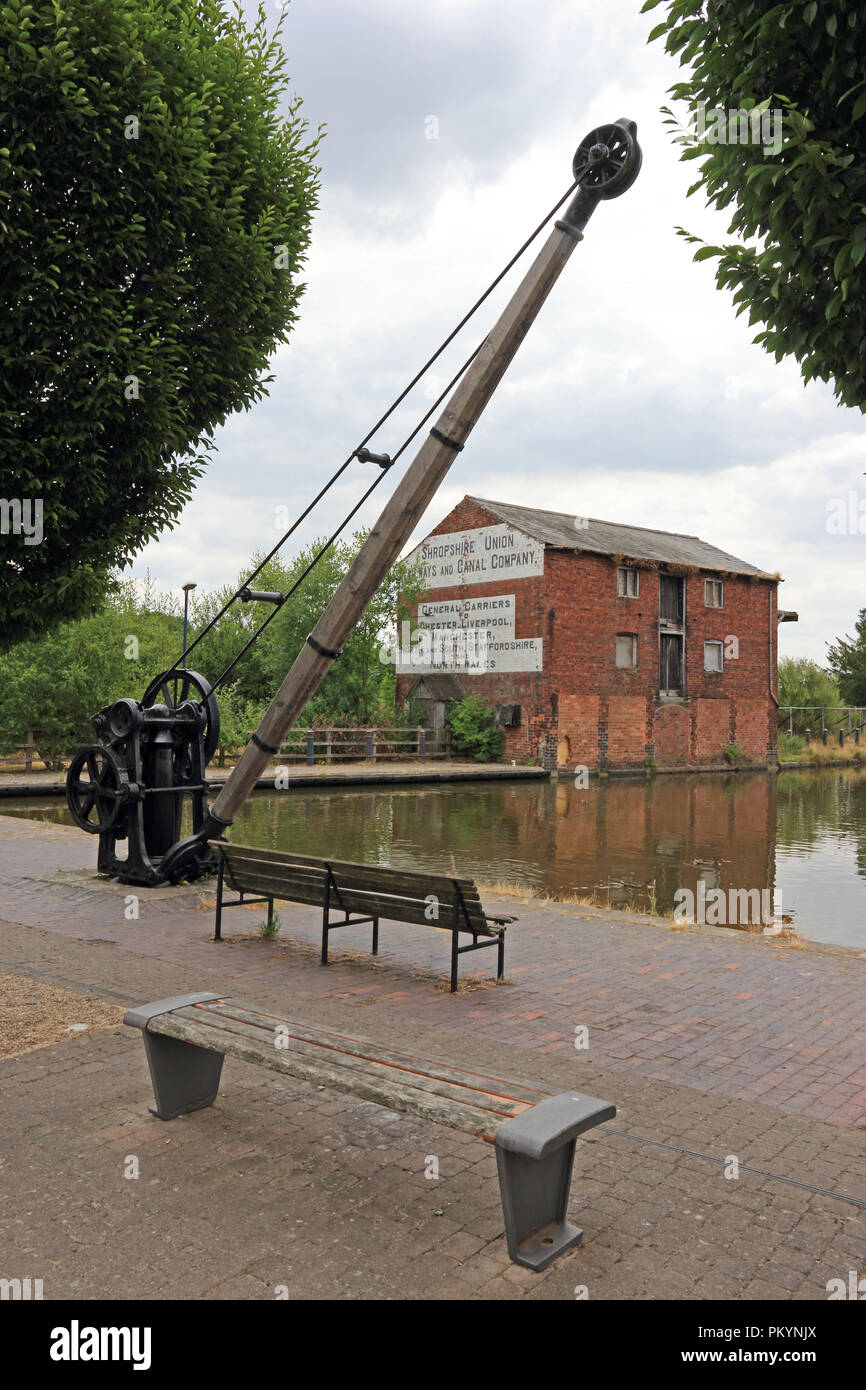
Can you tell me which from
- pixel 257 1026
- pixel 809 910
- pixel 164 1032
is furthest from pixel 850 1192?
pixel 809 910

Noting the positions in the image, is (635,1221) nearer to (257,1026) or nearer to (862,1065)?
(257,1026)

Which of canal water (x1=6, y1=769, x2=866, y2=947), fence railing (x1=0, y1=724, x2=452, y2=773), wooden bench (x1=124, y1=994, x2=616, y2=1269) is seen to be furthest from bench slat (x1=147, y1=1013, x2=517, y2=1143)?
fence railing (x1=0, y1=724, x2=452, y2=773)

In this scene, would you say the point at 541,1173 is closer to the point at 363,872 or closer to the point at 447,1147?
the point at 447,1147

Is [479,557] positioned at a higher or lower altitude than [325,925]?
higher

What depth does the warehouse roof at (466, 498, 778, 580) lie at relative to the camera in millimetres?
36625

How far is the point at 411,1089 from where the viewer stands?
3857 mm

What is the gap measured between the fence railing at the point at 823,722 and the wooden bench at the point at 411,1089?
48351mm

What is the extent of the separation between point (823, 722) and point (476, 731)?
22.6 m

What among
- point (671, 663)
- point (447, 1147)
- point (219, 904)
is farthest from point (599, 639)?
point (447, 1147)

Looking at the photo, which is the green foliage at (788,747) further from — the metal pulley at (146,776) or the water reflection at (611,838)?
the metal pulley at (146,776)

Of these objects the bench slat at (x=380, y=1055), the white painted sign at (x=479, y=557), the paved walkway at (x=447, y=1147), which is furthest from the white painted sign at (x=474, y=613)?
the bench slat at (x=380, y=1055)

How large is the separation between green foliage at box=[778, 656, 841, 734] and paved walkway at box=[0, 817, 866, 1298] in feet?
153

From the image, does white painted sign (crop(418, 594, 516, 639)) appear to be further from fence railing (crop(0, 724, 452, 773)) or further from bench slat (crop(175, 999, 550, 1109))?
bench slat (crop(175, 999, 550, 1109))
